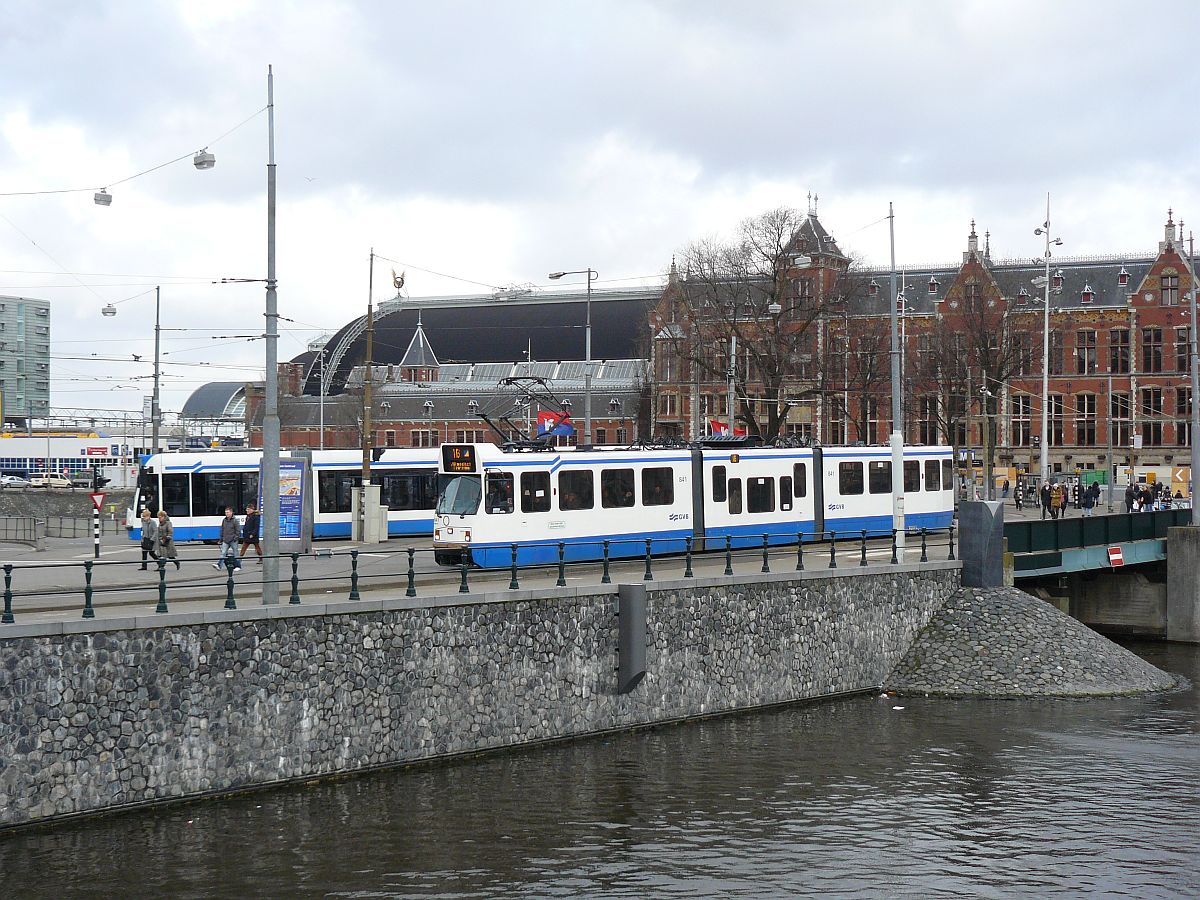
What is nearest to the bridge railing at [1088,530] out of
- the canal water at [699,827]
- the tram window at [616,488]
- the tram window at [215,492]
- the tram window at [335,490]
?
the tram window at [616,488]

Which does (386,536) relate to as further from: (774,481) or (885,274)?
(885,274)

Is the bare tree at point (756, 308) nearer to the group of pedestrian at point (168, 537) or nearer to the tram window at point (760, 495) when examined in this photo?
the tram window at point (760, 495)

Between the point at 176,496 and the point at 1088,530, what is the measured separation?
1020 inches

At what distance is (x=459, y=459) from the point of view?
31.1 m

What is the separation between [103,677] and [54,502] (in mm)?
49697

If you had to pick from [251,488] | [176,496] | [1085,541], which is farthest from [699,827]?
A: [176,496]

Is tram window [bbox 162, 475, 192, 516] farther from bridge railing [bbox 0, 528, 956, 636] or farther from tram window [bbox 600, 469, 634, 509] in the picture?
tram window [bbox 600, 469, 634, 509]

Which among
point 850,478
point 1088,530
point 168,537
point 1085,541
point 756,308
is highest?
point 756,308

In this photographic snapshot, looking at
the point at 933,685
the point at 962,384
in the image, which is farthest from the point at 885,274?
the point at 933,685

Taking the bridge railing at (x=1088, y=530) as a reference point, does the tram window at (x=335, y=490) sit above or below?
above

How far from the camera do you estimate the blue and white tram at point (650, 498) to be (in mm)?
30703

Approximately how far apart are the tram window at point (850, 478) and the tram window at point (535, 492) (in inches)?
413

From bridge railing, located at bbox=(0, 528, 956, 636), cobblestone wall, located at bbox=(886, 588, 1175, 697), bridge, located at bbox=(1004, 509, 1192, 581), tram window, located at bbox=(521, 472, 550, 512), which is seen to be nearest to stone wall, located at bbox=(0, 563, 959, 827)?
bridge railing, located at bbox=(0, 528, 956, 636)

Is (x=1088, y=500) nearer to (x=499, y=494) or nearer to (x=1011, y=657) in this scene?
(x=1011, y=657)
